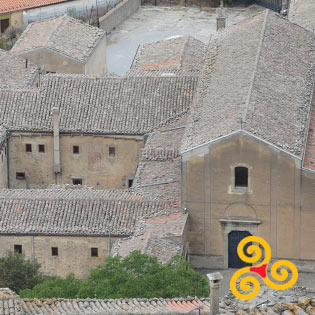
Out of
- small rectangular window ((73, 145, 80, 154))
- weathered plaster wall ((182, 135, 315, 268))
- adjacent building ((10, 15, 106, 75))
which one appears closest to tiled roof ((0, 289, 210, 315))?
weathered plaster wall ((182, 135, 315, 268))

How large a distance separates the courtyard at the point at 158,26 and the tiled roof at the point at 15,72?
51.3 feet

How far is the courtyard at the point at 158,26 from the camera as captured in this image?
10206 centimetres

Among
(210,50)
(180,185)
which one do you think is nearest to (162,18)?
(210,50)

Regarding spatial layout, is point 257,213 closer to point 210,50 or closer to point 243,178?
point 243,178

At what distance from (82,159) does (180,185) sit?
1076cm

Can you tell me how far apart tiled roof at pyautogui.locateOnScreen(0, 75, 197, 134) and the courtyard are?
20.8 m

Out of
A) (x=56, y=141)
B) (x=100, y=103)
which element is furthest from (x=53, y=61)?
(x=56, y=141)

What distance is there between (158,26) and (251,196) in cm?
4591

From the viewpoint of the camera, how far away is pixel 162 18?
364 ft

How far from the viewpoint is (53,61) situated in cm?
8481

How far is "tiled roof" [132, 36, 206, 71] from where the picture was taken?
83.1 metres

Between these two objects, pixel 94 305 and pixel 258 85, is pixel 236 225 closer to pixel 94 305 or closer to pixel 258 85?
pixel 258 85

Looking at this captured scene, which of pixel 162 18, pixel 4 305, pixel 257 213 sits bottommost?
pixel 4 305

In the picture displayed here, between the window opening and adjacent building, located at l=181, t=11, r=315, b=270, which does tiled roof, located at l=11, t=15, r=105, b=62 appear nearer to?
adjacent building, located at l=181, t=11, r=315, b=270
